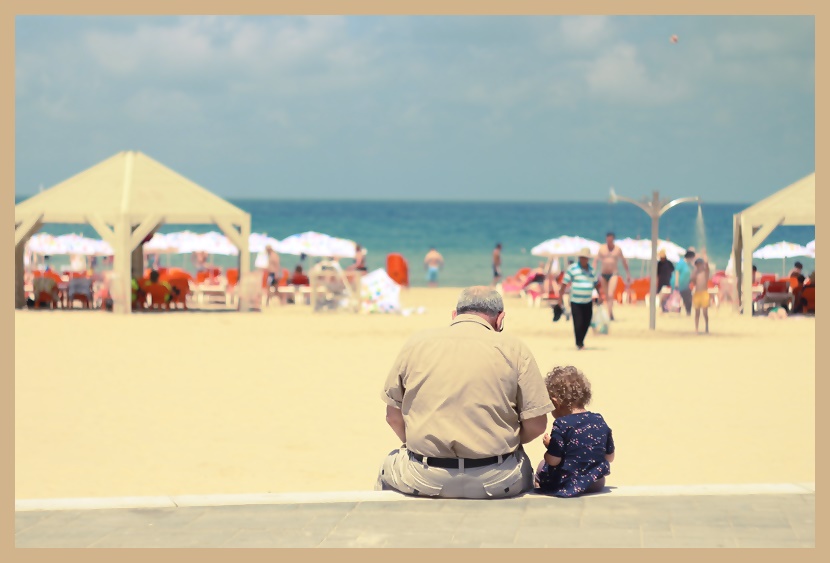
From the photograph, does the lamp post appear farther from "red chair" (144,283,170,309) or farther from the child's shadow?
the child's shadow

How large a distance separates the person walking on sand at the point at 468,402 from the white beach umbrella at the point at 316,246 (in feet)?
74.5

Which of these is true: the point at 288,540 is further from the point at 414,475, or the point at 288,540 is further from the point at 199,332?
the point at 199,332

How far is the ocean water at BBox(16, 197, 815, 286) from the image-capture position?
57031mm

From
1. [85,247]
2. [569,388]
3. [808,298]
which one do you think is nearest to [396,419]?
[569,388]

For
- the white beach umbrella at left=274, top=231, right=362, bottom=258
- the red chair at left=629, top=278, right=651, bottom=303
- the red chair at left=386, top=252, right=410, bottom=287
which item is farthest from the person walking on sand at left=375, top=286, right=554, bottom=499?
the red chair at left=386, top=252, right=410, bottom=287

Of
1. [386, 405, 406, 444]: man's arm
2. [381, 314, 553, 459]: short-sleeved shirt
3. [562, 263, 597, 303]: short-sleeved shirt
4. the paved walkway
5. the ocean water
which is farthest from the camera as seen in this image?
the ocean water

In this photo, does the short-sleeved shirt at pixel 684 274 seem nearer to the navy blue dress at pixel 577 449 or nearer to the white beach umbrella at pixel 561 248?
the white beach umbrella at pixel 561 248

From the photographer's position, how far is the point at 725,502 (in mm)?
5688

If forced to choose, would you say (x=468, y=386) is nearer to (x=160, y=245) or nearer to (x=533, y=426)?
(x=533, y=426)

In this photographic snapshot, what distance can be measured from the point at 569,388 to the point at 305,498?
1288 mm

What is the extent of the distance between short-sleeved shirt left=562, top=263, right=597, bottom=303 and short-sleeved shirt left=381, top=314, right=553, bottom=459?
9122 mm

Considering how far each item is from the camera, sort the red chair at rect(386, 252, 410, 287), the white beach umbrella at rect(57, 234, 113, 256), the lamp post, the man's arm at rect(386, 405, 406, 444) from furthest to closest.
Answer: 1. the red chair at rect(386, 252, 410, 287)
2. the white beach umbrella at rect(57, 234, 113, 256)
3. the lamp post
4. the man's arm at rect(386, 405, 406, 444)

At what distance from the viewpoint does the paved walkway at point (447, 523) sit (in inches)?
198

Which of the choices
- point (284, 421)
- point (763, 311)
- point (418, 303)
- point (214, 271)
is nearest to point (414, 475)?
point (284, 421)
